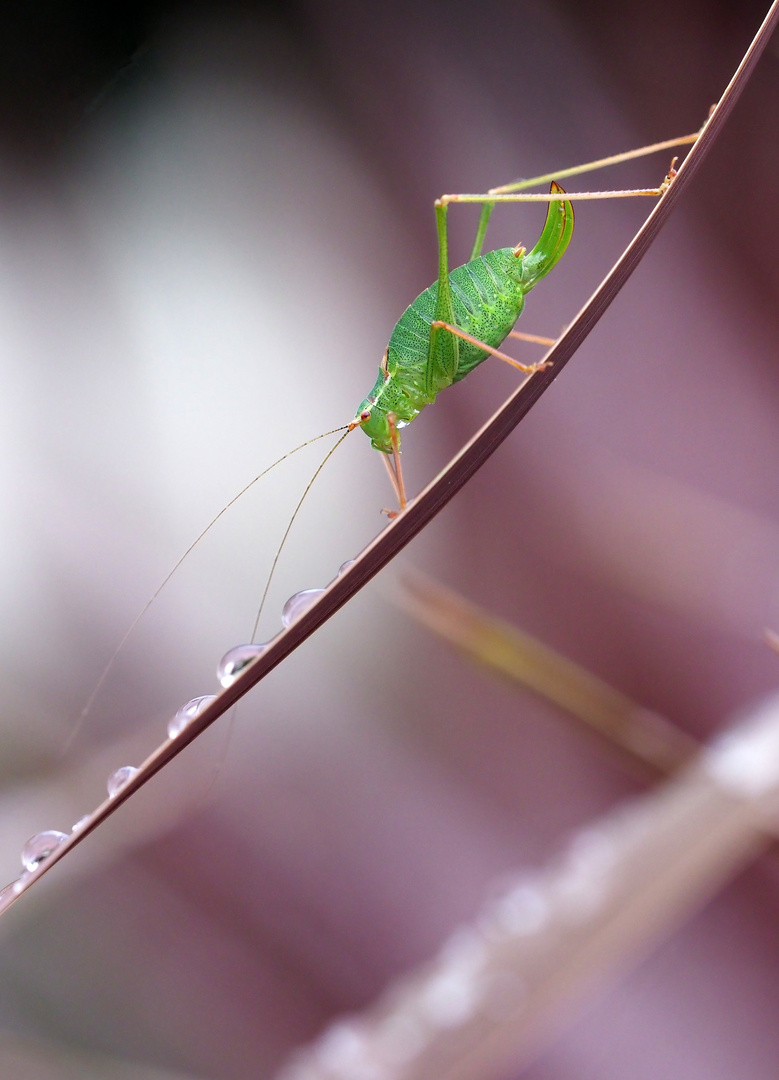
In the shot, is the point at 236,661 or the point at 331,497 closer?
the point at 236,661

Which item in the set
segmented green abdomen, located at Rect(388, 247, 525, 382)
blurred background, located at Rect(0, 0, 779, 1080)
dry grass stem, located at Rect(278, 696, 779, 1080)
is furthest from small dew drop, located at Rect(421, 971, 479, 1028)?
segmented green abdomen, located at Rect(388, 247, 525, 382)

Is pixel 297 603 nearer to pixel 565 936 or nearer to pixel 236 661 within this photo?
pixel 236 661

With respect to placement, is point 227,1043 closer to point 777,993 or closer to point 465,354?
point 777,993

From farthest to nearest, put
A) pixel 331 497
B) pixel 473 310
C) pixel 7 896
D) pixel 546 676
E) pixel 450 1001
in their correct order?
1. pixel 331 497
2. pixel 473 310
3. pixel 546 676
4. pixel 450 1001
5. pixel 7 896

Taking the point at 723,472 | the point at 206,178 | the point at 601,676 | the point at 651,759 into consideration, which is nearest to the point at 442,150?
the point at 206,178

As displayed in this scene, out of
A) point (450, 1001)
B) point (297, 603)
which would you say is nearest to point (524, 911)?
point (450, 1001)

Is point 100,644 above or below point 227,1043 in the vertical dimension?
above

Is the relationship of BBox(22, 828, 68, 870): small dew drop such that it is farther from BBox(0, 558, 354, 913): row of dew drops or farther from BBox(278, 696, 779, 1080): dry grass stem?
BBox(278, 696, 779, 1080): dry grass stem
